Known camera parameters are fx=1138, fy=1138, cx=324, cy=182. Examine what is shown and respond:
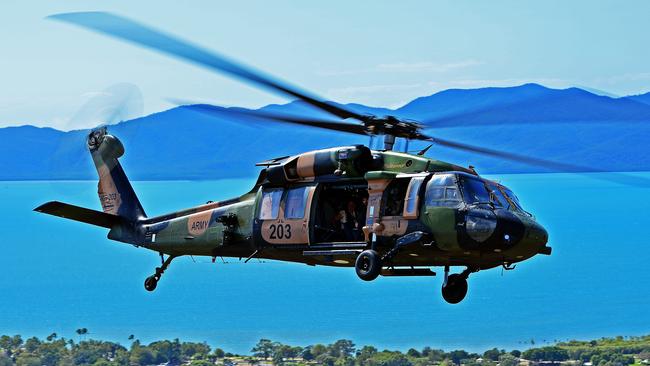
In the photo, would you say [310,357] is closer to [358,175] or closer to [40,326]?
[40,326]

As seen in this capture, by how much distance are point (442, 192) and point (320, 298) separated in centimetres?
13267

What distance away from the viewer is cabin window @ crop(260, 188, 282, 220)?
18859 mm

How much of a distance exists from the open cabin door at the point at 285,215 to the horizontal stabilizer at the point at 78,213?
387 centimetres

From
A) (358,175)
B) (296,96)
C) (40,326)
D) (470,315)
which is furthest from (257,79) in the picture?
(470,315)

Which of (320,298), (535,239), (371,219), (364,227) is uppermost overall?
(320,298)

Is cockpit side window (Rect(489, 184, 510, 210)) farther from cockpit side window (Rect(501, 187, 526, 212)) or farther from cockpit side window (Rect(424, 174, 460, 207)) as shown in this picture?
cockpit side window (Rect(424, 174, 460, 207))

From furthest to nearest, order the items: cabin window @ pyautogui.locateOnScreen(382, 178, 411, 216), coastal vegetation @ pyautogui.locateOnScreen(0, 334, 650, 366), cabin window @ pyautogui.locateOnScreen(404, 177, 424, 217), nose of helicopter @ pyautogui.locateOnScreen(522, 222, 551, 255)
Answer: coastal vegetation @ pyautogui.locateOnScreen(0, 334, 650, 366) < cabin window @ pyautogui.locateOnScreen(382, 178, 411, 216) < cabin window @ pyautogui.locateOnScreen(404, 177, 424, 217) < nose of helicopter @ pyautogui.locateOnScreen(522, 222, 551, 255)

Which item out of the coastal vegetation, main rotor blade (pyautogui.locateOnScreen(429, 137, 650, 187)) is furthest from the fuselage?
the coastal vegetation

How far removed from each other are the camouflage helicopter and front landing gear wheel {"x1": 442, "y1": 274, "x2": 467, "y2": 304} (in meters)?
0.02

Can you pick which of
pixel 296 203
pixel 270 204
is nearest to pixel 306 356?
pixel 270 204

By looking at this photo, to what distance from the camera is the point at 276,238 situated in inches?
739

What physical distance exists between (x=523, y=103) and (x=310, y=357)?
2748 inches

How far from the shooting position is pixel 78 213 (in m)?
21.1

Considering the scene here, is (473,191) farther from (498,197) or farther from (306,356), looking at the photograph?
(306,356)
